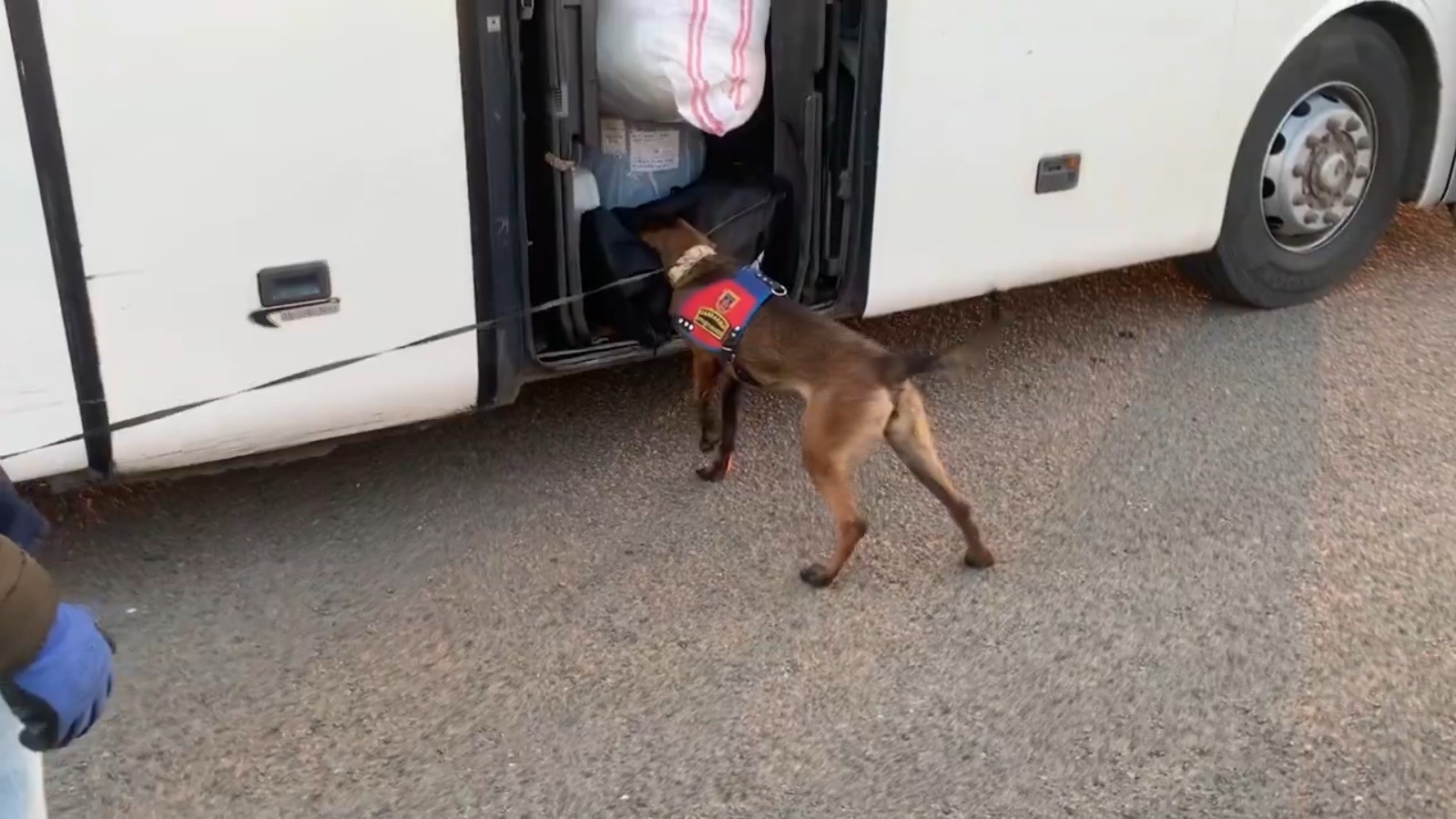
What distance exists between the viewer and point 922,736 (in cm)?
273

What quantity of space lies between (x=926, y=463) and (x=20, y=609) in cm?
212

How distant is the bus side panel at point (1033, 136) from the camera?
11.6ft

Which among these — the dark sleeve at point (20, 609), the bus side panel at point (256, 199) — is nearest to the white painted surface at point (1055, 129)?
the bus side panel at point (256, 199)

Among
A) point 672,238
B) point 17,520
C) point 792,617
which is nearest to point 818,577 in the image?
point 792,617

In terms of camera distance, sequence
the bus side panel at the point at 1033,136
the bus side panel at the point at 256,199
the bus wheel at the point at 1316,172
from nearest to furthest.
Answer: the bus side panel at the point at 256,199, the bus side panel at the point at 1033,136, the bus wheel at the point at 1316,172

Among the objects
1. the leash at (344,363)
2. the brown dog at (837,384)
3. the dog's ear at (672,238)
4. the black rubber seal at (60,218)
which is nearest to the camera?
the black rubber seal at (60,218)

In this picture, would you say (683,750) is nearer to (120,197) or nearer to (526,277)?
(526,277)

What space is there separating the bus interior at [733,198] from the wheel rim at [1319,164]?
5.32ft

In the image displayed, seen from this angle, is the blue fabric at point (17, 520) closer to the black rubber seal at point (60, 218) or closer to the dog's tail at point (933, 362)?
the black rubber seal at point (60, 218)

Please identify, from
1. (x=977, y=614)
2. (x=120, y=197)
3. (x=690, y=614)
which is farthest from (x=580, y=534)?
(x=120, y=197)

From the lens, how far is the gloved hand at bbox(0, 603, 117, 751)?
5.23ft

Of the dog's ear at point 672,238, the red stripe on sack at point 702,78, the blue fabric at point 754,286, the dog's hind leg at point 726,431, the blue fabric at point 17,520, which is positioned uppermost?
the red stripe on sack at point 702,78

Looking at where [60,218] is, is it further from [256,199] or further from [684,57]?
[684,57]

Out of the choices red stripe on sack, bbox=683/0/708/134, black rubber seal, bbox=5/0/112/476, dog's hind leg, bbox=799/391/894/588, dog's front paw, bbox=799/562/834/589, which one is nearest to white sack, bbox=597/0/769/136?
red stripe on sack, bbox=683/0/708/134
